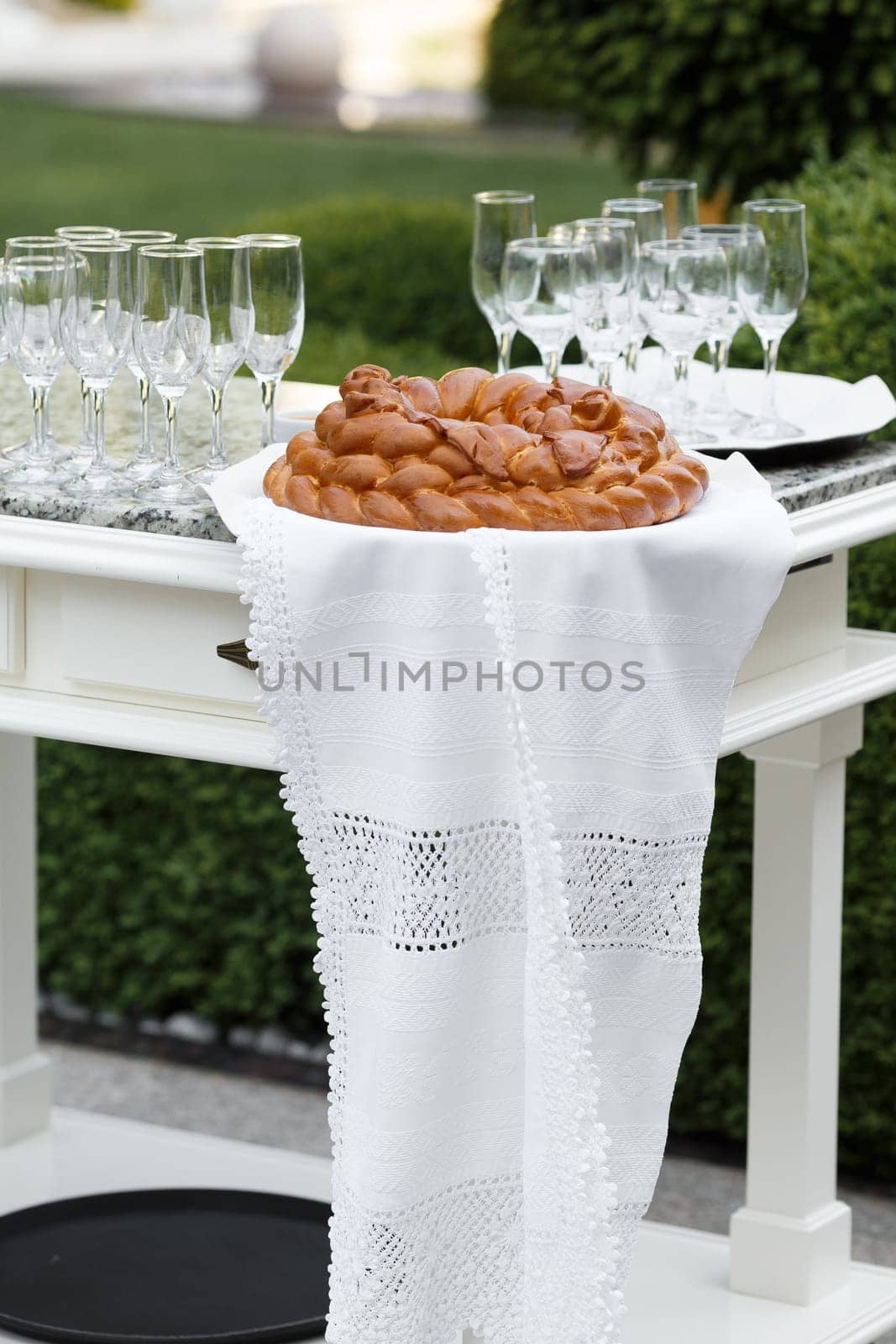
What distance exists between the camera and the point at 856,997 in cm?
354

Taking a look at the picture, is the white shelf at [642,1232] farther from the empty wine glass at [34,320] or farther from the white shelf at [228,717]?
the empty wine glass at [34,320]

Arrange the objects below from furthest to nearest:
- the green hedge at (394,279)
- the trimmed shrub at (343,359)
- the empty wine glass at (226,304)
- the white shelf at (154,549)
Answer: the green hedge at (394,279) → the trimmed shrub at (343,359) → the empty wine glass at (226,304) → the white shelf at (154,549)

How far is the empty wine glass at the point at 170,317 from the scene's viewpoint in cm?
220

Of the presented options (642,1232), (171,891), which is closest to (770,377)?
(642,1232)

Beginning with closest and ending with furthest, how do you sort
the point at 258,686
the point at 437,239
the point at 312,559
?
1. the point at 312,559
2. the point at 258,686
3. the point at 437,239

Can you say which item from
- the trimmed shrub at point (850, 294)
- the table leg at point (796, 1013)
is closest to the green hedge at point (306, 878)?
the trimmed shrub at point (850, 294)

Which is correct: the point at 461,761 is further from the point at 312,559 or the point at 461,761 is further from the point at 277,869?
the point at 277,869

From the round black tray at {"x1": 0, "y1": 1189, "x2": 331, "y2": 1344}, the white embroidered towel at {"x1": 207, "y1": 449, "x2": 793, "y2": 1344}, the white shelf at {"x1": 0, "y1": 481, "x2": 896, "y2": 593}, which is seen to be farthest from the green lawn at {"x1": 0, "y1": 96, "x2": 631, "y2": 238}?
the white embroidered towel at {"x1": 207, "y1": 449, "x2": 793, "y2": 1344}

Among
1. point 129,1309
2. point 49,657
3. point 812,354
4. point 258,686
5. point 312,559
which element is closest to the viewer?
point 312,559

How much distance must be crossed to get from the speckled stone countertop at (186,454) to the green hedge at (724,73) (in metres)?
2.12

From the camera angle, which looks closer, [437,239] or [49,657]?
[49,657]

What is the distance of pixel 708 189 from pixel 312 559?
338 cm

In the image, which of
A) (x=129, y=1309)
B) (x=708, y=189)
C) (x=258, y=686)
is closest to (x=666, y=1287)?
(x=129, y=1309)

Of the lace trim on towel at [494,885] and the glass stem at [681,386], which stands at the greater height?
the glass stem at [681,386]
